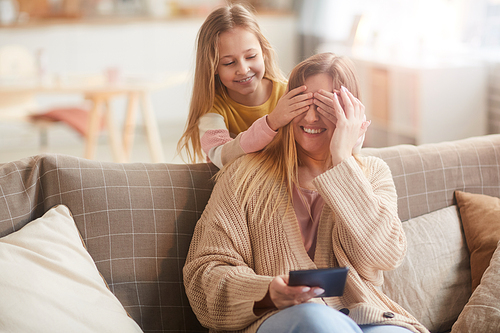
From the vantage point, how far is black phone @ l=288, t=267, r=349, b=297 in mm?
956

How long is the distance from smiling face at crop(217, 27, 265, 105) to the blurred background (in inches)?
52.0

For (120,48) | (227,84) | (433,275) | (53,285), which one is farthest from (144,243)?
(120,48)

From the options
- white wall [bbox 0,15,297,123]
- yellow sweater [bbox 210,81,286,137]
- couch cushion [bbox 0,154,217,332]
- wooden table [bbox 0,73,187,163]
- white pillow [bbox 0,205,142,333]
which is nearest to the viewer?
white pillow [bbox 0,205,142,333]

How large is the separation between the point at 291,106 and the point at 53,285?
27.0 inches

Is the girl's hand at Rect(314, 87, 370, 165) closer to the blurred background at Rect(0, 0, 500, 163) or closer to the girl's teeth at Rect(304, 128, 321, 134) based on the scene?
the girl's teeth at Rect(304, 128, 321, 134)

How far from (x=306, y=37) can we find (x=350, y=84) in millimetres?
4236

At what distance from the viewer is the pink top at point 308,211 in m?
1.32

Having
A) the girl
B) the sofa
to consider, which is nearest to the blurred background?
the girl

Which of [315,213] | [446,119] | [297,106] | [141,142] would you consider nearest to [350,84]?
[297,106]

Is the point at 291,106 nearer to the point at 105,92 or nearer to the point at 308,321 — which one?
the point at 308,321

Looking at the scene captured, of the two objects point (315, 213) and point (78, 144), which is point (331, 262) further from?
point (78, 144)

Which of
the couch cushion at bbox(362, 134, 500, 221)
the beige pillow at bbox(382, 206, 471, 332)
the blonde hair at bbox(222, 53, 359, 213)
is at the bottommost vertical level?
the beige pillow at bbox(382, 206, 471, 332)

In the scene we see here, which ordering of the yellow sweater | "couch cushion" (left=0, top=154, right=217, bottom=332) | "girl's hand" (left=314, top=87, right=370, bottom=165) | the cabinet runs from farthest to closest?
the cabinet, the yellow sweater, "couch cushion" (left=0, top=154, right=217, bottom=332), "girl's hand" (left=314, top=87, right=370, bottom=165)

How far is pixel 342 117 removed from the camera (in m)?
1.22
